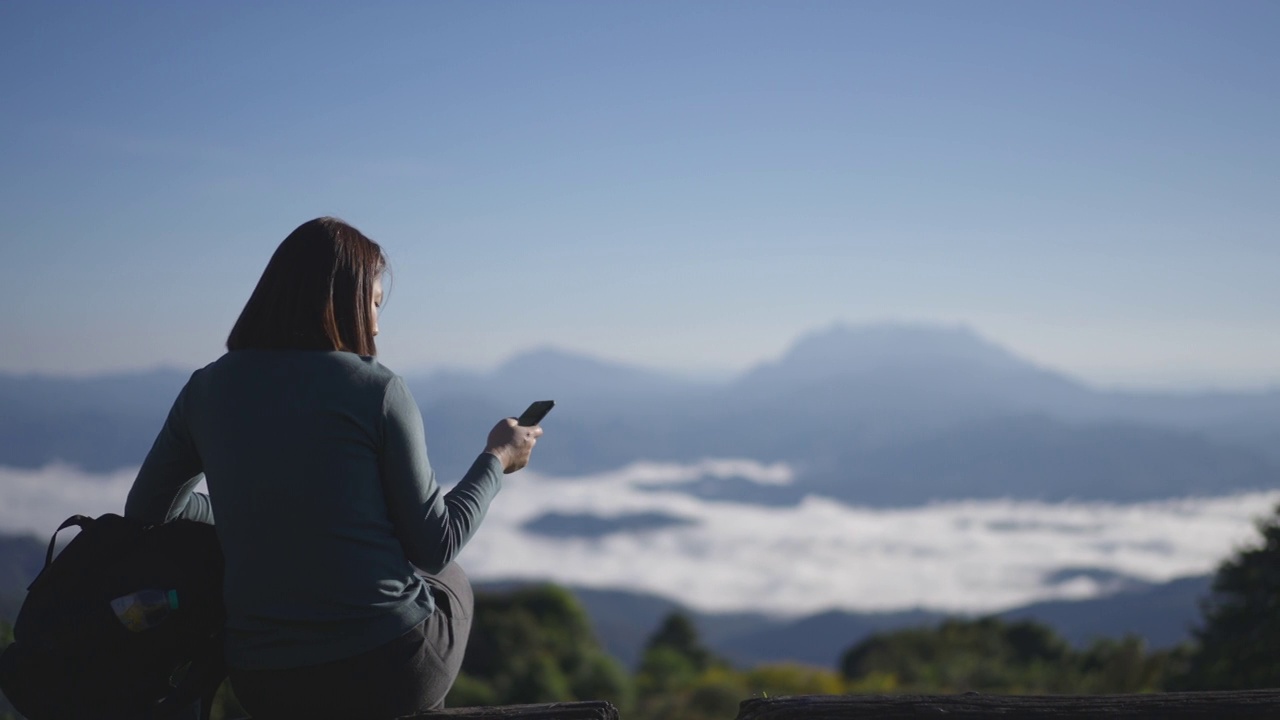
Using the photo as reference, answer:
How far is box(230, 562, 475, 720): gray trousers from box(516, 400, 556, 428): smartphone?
2.29ft

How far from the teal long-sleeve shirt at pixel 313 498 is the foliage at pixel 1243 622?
27.4 ft

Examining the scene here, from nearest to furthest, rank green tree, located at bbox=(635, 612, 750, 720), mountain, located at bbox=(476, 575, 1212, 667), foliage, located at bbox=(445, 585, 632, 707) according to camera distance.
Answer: green tree, located at bbox=(635, 612, 750, 720)
foliage, located at bbox=(445, 585, 632, 707)
mountain, located at bbox=(476, 575, 1212, 667)

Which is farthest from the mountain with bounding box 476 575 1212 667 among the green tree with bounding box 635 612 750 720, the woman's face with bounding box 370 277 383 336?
the woman's face with bounding box 370 277 383 336

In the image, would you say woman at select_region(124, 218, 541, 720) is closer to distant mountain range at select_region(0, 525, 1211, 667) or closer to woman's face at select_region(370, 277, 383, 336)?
woman's face at select_region(370, 277, 383, 336)

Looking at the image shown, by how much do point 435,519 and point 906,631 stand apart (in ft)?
129

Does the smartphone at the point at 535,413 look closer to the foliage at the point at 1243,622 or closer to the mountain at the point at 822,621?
the foliage at the point at 1243,622

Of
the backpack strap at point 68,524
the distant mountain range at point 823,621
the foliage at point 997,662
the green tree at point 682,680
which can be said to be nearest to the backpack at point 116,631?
the backpack strap at point 68,524

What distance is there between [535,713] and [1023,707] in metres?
1.54

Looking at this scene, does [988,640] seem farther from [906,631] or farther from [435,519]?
[435,519]

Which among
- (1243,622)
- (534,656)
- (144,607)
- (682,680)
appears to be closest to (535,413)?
(144,607)

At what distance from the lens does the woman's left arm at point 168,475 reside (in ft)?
9.28

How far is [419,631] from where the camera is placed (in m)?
2.79

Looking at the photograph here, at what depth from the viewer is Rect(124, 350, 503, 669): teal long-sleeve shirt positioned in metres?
2.60

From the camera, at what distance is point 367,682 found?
272cm
